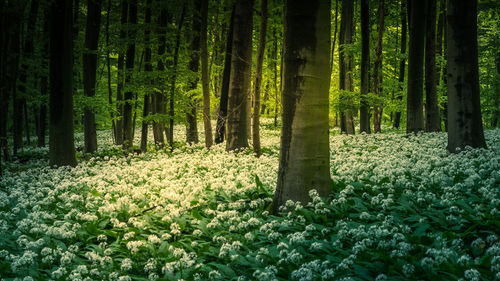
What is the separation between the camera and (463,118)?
334 inches

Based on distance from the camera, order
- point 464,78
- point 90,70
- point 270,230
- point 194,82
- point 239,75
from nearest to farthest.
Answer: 1. point 270,230
2. point 464,78
3. point 239,75
4. point 90,70
5. point 194,82

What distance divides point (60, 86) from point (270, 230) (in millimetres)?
9498

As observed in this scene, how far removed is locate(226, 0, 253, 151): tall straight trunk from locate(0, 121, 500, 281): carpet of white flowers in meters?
4.48

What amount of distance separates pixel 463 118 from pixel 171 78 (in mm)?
11229

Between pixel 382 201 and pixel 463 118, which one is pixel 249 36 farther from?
pixel 382 201

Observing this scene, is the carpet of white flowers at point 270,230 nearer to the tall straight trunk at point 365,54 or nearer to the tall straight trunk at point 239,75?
the tall straight trunk at point 239,75

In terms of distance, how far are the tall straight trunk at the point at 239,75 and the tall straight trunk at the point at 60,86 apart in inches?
216

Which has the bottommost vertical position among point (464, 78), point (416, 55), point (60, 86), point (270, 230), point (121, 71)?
point (270, 230)

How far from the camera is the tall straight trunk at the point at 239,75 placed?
13.2 m

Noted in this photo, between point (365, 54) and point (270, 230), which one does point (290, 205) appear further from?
point (365, 54)

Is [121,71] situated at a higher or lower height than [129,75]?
higher

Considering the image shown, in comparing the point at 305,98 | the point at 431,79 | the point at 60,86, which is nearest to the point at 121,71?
the point at 60,86

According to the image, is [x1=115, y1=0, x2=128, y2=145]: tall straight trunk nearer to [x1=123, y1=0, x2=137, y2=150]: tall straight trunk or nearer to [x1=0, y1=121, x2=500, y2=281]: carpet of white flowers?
[x1=123, y1=0, x2=137, y2=150]: tall straight trunk

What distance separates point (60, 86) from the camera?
37.4 feet
